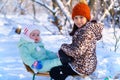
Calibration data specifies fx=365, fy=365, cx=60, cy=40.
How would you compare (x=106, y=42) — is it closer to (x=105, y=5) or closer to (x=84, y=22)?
(x=105, y=5)

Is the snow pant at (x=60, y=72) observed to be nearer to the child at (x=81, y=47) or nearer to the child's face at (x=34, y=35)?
the child at (x=81, y=47)

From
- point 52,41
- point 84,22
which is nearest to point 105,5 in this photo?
point 52,41

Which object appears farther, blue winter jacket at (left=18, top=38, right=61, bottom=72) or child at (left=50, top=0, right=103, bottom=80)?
blue winter jacket at (left=18, top=38, right=61, bottom=72)

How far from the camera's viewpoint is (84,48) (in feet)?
15.0

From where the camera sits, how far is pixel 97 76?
Answer: 223 inches

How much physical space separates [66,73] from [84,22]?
0.72 m

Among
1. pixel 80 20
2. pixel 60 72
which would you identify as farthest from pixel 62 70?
pixel 80 20

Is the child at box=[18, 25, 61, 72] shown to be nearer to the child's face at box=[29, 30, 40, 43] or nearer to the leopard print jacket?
the child's face at box=[29, 30, 40, 43]

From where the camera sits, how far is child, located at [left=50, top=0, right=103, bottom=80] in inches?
180

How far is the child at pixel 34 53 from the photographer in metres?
4.85

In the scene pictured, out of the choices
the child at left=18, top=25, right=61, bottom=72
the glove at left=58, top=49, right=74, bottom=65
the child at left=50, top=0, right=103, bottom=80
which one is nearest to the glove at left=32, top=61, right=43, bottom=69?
the child at left=18, top=25, right=61, bottom=72

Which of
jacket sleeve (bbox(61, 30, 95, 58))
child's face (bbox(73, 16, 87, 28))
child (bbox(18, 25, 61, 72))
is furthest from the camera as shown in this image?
child (bbox(18, 25, 61, 72))

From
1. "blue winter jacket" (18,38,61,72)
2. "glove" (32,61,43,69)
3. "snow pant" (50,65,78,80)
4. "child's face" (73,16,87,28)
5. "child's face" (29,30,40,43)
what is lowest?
"snow pant" (50,65,78,80)

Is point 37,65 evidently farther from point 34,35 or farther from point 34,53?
point 34,35
